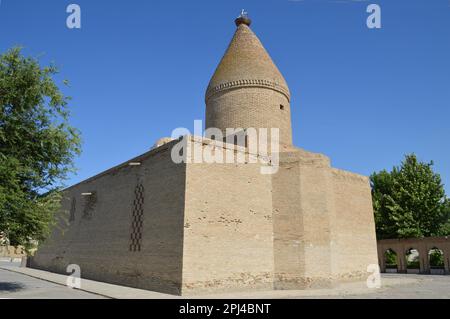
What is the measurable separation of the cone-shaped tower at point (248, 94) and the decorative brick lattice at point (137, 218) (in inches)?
201

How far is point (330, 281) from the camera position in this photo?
1418 cm

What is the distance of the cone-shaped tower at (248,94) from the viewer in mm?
17484

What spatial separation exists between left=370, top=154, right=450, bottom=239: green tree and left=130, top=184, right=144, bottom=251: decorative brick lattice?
20512 millimetres

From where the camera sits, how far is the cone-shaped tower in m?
17.5

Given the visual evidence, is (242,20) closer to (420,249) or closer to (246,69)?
(246,69)

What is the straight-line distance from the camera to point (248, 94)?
57.9ft

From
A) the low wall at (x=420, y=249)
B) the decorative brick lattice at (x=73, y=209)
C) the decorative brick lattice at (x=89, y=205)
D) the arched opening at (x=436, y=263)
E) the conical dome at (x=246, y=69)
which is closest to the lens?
the conical dome at (x=246, y=69)

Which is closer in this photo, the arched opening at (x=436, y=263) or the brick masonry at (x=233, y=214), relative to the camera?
the brick masonry at (x=233, y=214)

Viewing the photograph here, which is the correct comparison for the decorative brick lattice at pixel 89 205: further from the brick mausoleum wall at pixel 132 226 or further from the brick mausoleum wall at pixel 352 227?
the brick mausoleum wall at pixel 352 227

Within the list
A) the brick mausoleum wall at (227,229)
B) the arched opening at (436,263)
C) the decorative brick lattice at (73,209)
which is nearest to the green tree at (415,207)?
the arched opening at (436,263)

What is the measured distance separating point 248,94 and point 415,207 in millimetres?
17871

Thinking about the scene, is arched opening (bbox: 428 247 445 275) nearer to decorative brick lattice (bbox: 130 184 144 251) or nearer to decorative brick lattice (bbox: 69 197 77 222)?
decorative brick lattice (bbox: 130 184 144 251)

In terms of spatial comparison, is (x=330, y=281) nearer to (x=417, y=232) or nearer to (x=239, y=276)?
(x=239, y=276)
